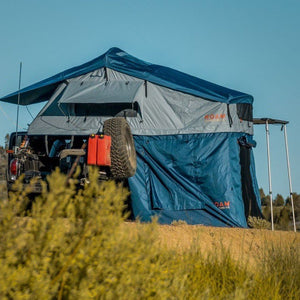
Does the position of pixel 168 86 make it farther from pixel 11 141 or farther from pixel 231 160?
pixel 11 141

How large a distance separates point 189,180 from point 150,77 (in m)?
2.23

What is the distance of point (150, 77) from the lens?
1066 centimetres

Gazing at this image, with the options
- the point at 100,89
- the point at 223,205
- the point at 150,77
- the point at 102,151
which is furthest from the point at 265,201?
the point at 102,151

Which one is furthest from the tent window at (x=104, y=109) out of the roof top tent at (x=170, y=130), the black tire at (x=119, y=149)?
the black tire at (x=119, y=149)

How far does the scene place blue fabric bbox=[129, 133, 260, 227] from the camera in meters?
10.4

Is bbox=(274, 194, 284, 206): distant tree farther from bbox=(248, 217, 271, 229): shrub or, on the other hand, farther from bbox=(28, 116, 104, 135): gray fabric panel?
bbox=(28, 116, 104, 135): gray fabric panel

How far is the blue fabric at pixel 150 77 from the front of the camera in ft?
35.0

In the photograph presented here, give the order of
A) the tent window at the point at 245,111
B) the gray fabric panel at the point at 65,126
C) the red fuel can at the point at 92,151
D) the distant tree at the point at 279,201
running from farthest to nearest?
the distant tree at the point at 279,201 → the tent window at the point at 245,111 → the gray fabric panel at the point at 65,126 → the red fuel can at the point at 92,151

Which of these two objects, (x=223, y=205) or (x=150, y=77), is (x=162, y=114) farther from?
(x=223, y=205)

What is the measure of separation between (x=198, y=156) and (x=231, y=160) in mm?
679

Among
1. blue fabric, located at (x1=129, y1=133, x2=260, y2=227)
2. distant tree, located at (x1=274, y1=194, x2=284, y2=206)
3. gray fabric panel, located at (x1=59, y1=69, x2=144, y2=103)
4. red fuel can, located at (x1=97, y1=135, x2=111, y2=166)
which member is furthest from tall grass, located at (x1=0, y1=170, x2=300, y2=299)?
distant tree, located at (x1=274, y1=194, x2=284, y2=206)

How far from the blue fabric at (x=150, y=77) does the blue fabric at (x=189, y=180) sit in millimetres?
842

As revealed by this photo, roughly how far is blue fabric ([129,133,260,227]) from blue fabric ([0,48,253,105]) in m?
0.84

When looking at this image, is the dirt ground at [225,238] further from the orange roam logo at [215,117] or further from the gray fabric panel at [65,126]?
the gray fabric panel at [65,126]
